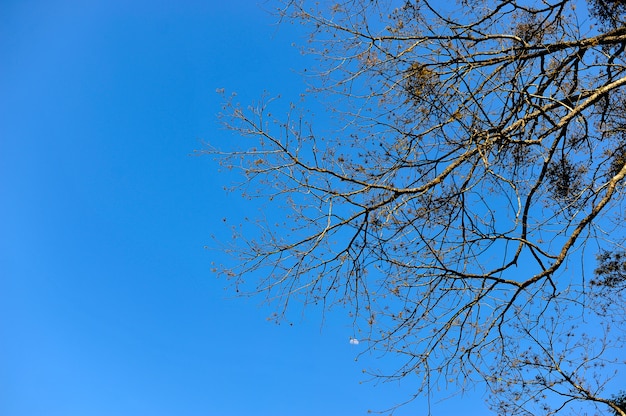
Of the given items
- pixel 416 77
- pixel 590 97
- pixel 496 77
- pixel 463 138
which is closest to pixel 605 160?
pixel 590 97

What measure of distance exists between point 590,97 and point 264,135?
3039 millimetres

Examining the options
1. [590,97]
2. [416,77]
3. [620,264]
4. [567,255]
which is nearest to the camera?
[567,255]

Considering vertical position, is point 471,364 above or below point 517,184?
below

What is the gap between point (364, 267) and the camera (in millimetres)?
4641

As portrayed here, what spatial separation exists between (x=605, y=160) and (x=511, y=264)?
78.7 inches

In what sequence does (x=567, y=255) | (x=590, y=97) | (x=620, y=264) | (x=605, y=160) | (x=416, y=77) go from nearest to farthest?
(x=567, y=255), (x=590, y=97), (x=416, y=77), (x=605, y=160), (x=620, y=264)

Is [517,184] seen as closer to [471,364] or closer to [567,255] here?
[567,255]

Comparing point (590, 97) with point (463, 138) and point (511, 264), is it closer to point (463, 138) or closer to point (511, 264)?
point (463, 138)

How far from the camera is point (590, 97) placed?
4758 millimetres

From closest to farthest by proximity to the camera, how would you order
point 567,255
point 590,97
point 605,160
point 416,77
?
point 567,255 < point 590,97 < point 416,77 < point 605,160

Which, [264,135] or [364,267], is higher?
[264,135]

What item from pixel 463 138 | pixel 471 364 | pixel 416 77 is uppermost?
pixel 416 77

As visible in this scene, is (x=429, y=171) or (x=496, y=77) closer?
(x=429, y=171)

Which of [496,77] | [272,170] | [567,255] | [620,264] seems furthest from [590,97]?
[272,170]
